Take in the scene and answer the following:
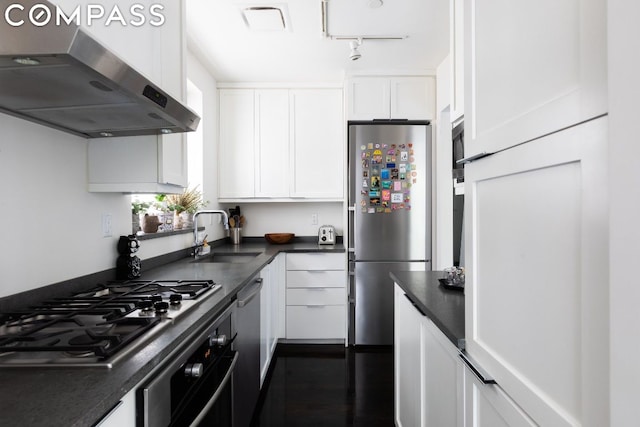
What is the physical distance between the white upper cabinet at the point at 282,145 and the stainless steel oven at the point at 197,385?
6.79 ft

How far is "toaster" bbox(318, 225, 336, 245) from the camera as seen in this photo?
3.49 metres

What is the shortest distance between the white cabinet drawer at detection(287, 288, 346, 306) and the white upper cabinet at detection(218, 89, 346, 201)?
920 millimetres

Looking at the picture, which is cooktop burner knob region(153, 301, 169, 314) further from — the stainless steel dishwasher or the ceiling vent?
the ceiling vent

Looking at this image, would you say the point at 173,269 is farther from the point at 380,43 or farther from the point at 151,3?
the point at 380,43

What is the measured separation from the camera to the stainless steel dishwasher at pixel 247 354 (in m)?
1.59

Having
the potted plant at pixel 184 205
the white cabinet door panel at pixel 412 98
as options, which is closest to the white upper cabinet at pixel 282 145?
the white cabinet door panel at pixel 412 98

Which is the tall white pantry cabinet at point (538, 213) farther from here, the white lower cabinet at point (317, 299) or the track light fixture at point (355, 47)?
the white lower cabinet at point (317, 299)

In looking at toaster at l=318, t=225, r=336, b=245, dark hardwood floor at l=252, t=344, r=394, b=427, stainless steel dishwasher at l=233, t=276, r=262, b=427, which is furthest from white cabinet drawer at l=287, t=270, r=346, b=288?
stainless steel dishwasher at l=233, t=276, r=262, b=427

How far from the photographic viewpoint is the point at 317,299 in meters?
3.15

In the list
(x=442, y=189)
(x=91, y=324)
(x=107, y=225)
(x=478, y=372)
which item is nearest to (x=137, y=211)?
(x=107, y=225)

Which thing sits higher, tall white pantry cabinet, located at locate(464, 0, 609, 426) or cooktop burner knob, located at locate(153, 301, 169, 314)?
tall white pantry cabinet, located at locate(464, 0, 609, 426)

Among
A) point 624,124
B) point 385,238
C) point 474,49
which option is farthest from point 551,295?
point 385,238

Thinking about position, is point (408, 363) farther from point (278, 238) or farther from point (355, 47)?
point (355, 47)

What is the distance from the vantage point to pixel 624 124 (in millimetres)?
407
